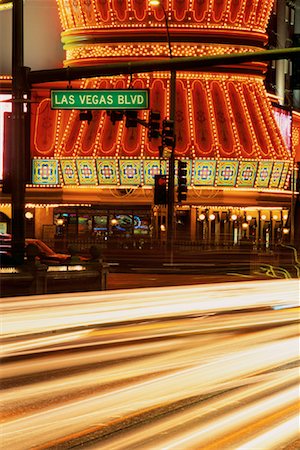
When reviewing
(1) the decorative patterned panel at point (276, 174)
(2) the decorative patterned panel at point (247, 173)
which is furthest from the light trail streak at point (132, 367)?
(1) the decorative patterned panel at point (276, 174)

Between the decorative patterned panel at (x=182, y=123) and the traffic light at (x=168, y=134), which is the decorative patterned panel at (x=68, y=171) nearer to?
the decorative patterned panel at (x=182, y=123)

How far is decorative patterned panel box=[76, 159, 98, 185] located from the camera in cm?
5897

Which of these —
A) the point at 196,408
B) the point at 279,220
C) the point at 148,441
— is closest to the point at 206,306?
the point at 196,408

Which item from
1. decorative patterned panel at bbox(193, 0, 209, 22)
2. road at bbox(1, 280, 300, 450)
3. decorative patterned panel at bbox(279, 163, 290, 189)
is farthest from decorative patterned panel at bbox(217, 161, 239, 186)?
road at bbox(1, 280, 300, 450)

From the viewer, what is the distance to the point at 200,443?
31.8 ft

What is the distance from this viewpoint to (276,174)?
2378 inches

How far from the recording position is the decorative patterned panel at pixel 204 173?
58250 millimetres

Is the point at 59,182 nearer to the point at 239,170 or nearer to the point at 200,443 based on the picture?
the point at 239,170

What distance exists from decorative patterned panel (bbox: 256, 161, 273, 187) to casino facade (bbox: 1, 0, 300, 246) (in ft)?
0.20

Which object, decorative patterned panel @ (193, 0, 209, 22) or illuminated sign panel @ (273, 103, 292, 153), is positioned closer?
decorative patterned panel @ (193, 0, 209, 22)

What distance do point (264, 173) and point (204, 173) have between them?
351 centimetres

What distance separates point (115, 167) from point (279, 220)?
1436cm

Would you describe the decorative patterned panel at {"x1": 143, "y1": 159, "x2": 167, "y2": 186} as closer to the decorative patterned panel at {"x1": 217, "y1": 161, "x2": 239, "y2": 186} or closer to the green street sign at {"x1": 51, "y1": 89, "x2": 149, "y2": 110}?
the decorative patterned panel at {"x1": 217, "y1": 161, "x2": 239, "y2": 186}

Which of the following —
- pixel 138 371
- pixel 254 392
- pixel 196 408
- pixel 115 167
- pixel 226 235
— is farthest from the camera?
pixel 226 235
